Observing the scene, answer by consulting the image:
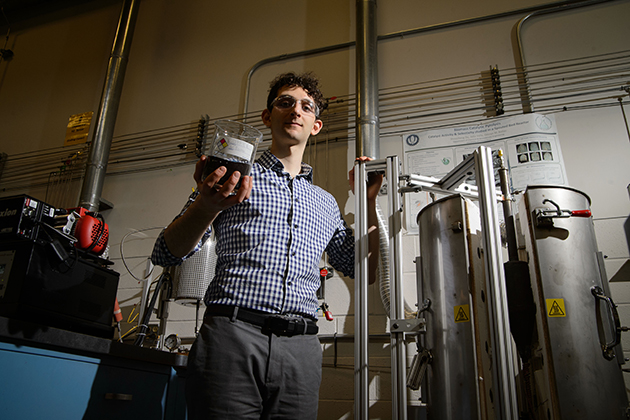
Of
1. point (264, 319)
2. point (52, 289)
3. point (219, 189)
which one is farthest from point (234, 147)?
point (52, 289)

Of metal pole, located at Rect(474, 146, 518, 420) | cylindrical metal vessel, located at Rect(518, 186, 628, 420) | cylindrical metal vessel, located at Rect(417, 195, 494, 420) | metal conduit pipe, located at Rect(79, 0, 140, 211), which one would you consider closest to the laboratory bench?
cylindrical metal vessel, located at Rect(417, 195, 494, 420)

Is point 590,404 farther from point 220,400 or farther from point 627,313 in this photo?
point 220,400

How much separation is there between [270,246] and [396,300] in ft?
1.55

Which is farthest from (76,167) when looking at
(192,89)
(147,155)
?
(192,89)

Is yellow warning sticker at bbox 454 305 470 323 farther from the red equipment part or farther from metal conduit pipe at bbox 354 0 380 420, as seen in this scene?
the red equipment part

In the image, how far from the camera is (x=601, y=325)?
138 cm

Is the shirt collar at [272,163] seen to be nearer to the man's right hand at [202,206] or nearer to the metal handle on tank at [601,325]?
the man's right hand at [202,206]

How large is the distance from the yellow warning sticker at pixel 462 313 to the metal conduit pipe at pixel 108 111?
2.36 metres

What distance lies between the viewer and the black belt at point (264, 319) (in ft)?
3.45

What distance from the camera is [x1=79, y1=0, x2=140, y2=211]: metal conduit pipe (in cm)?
288

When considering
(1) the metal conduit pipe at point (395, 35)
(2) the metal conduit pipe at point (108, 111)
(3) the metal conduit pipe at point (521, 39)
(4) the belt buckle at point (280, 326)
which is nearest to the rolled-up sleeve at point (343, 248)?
(4) the belt buckle at point (280, 326)

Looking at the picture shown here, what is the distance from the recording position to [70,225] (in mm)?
1523

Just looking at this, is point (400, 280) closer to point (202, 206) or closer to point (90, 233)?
point (202, 206)

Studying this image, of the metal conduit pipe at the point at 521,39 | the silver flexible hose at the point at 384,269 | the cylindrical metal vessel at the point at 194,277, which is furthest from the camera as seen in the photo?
the metal conduit pipe at the point at 521,39
